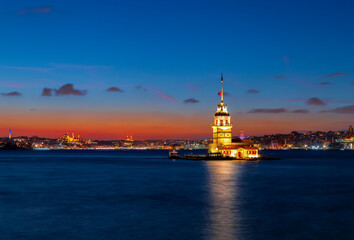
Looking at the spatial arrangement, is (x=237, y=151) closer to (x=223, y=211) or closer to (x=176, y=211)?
(x=223, y=211)

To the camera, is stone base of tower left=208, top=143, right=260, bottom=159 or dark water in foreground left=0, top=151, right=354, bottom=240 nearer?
dark water in foreground left=0, top=151, right=354, bottom=240

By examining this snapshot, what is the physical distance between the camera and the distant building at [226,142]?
11507cm

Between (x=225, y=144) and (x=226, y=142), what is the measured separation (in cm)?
186

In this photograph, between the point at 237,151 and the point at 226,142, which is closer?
the point at 237,151

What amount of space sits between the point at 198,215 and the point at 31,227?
10.5m

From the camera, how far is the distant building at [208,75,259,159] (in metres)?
115

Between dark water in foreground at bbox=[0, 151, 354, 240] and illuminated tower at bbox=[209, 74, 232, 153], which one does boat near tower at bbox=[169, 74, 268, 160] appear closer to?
illuminated tower at bbox=[209, 74, 232, 153]

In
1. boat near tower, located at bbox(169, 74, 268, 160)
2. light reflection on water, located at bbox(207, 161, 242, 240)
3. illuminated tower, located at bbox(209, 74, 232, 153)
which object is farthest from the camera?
illuminated tower, located at bbox(209, 74, 232, 153)

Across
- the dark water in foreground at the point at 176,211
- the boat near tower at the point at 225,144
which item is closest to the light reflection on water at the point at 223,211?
the dark water in foreground at the point at 176,211

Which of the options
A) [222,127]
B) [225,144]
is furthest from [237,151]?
[222,127]

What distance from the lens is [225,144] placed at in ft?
385

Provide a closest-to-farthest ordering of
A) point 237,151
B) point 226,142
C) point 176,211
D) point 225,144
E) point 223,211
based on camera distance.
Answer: point 176,211 < point 223,211 < point 237,151 < point 225,144 < point 226,142

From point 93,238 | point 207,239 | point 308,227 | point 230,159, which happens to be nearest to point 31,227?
point 93,238

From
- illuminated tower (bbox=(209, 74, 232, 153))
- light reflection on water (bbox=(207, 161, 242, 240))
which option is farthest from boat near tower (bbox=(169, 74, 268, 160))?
light reflection on water (bbox=(207, 161, 242, 240))
